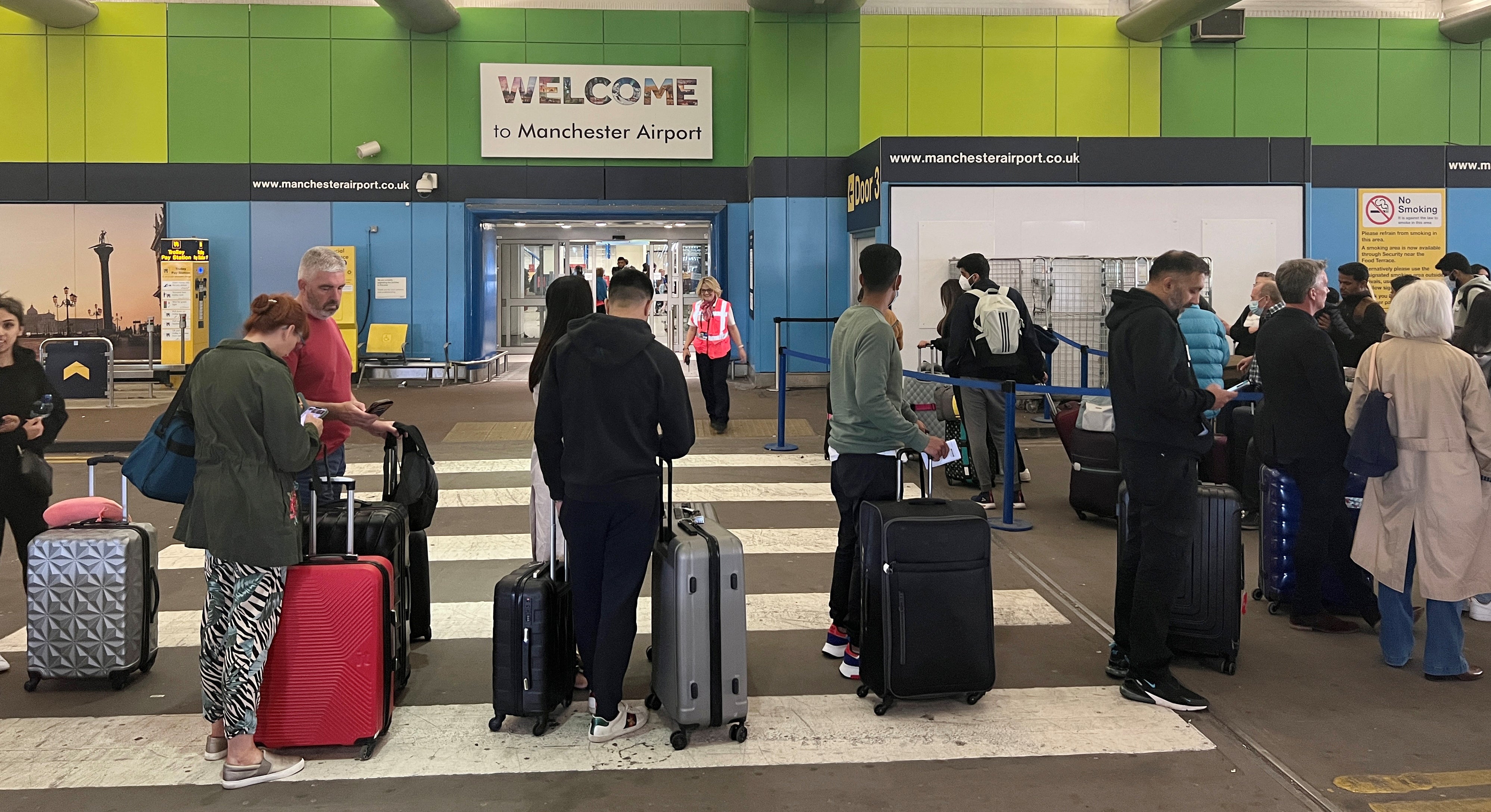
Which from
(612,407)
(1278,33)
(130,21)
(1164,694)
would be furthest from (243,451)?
(1278,33)

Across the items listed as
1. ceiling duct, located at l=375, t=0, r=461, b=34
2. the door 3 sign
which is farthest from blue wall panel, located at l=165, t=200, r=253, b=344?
the door 3 sign

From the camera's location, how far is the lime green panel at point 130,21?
18.5m

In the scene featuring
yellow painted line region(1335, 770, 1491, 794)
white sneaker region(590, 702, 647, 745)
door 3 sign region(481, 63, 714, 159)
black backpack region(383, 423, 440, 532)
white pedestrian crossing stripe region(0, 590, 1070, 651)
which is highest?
door 3 sign region(481, 63, 714, 159)

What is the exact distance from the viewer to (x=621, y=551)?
13.6 feet

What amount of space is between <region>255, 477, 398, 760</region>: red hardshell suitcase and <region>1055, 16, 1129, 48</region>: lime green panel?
1815 cm

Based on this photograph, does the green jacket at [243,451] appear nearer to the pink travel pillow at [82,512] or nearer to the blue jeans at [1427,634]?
the pink travel pillow at [82,512]

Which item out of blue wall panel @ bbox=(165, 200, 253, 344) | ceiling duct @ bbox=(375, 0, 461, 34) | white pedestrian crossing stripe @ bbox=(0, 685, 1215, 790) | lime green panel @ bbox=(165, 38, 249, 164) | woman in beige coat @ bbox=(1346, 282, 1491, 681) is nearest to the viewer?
white pedestrian crossing stripe @ bbox=(0, 685, 1215, 790)

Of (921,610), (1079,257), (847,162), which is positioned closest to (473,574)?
(921,610)

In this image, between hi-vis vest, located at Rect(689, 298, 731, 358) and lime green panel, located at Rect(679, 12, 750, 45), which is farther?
lime green panel, located at Rect(679, 12, 750, 45)

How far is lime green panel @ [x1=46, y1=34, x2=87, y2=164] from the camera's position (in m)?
18.5

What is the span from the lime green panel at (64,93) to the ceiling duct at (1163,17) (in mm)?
17605

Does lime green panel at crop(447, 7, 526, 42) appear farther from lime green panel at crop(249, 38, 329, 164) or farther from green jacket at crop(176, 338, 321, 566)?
green jacket at crop(176, 338, 321, 566)

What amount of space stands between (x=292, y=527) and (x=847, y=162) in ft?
51.4

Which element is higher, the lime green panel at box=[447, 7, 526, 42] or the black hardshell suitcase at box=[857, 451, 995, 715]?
the lime green panel at box=[447, 7, 526, 42]
